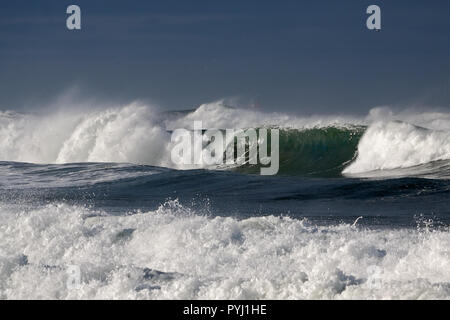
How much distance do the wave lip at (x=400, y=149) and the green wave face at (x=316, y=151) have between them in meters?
0.59

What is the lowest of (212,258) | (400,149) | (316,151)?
(316,151)

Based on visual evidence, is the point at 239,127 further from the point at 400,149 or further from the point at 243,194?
the point at 243,194

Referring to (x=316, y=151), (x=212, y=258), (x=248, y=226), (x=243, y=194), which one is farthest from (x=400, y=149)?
(x=212, y=258)

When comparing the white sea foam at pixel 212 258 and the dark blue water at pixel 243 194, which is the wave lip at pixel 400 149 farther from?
the white sea foam at pixel 212 258

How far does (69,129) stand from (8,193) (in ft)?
59.2

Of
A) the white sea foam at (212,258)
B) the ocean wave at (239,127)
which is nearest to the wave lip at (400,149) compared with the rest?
the ocean wave at (239,127)

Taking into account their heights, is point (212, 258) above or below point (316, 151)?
above

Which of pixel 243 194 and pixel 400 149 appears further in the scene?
pixel 400 149

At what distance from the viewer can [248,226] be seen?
12195 mm

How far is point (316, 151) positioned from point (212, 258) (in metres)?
20.1

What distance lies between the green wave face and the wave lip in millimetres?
587

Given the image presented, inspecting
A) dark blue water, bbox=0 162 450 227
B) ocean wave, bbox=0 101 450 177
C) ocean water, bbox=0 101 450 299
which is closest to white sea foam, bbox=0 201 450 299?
ocean water, bbox=0 101 450 299
